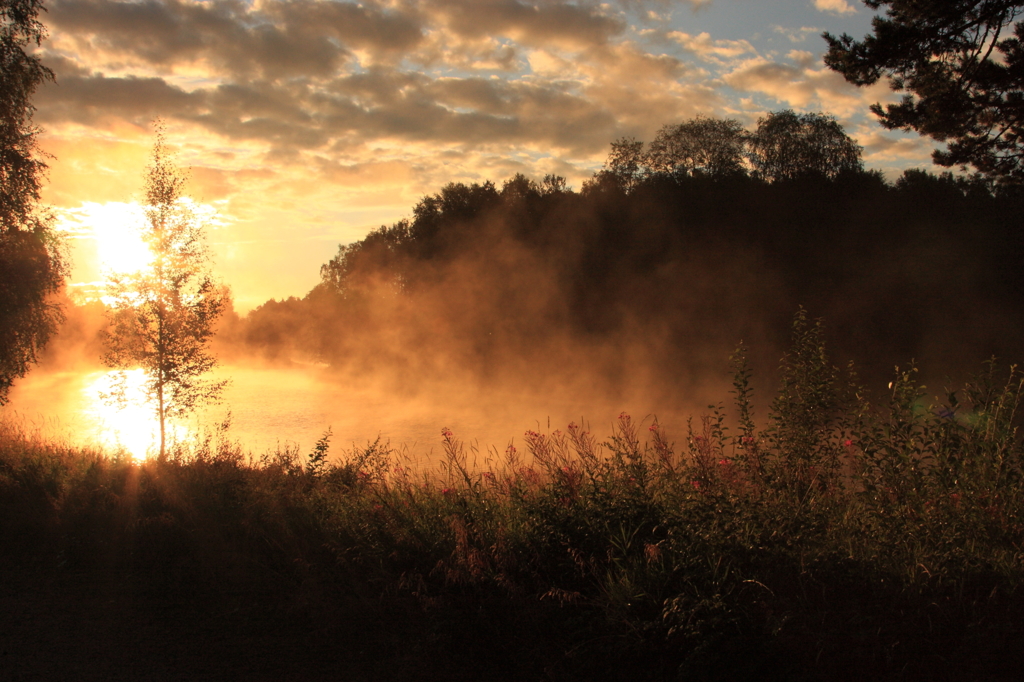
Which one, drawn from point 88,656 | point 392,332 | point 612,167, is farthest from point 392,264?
point 88,656

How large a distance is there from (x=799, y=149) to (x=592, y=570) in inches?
1561

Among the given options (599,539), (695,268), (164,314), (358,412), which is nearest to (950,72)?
(599,539)

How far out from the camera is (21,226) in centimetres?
1529

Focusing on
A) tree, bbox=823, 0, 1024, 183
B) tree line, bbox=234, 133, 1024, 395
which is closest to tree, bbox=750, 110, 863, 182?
tree line, bbox=234, 133, 1024, 395

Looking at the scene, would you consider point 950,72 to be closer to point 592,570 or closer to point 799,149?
point 592,570

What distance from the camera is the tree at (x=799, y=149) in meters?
37.5

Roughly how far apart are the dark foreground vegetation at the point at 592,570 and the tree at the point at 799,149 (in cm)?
3594

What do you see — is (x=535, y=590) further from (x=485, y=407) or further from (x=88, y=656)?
(x=485, y=407)

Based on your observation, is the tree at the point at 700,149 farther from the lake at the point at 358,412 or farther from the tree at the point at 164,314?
the tree at the point at 164,314

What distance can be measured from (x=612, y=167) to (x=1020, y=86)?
3132 centimetres

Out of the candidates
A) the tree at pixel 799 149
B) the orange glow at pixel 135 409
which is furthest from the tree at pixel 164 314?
the tree at pixel 799 149

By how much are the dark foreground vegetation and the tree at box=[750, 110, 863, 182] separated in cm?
3594

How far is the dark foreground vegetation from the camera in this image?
3.28m

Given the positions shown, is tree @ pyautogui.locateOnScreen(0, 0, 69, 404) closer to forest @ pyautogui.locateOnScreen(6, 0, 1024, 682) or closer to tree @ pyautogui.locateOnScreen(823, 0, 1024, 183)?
forest @ pyautogui.locateOnScreen(6, 0, 1024, 682)
